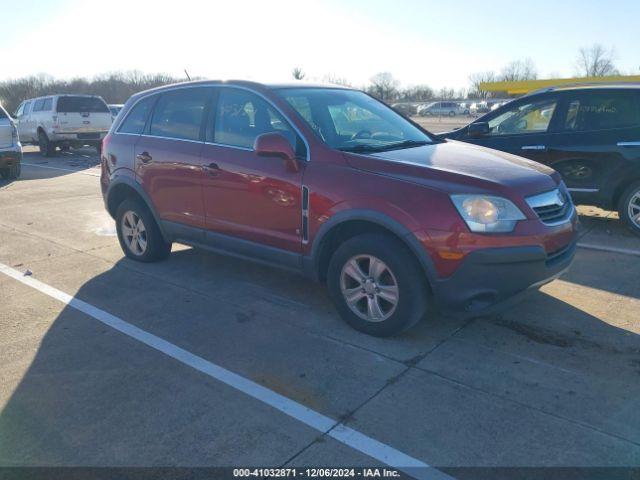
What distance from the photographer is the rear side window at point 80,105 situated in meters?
17.3

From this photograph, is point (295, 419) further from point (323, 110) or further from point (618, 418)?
point (323, 110)

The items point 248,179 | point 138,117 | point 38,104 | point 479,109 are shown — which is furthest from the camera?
point 479,109

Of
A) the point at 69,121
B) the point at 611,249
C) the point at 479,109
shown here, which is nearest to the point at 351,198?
the point at 611,249

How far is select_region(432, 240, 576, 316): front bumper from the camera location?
11.3 feet

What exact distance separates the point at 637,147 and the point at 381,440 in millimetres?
5292

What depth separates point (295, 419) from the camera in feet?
9.84

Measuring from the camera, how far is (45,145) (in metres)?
18.0

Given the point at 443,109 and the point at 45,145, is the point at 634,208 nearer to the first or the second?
the point at 45,145

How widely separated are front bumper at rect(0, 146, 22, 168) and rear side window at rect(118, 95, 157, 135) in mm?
7901

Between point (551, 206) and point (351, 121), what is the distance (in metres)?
1.73

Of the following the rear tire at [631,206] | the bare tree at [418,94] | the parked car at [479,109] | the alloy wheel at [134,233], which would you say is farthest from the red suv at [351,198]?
the bare tree at [418,94]

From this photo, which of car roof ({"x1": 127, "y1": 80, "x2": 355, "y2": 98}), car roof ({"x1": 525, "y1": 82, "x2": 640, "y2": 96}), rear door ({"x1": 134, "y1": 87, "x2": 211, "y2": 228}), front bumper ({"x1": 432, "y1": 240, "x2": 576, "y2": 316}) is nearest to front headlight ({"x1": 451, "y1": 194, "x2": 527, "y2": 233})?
front bumper ({"x1": 432, "y1": 240, "x2": 576, "y2": 316})

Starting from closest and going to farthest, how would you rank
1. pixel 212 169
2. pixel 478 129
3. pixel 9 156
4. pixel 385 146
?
pixel 385 146, pixel 212 169, pixel 478 129, pixel 9 156

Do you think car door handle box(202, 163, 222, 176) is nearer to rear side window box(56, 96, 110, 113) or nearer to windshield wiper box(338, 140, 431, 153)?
windshield wiper box(338, 140, 431, 153)
